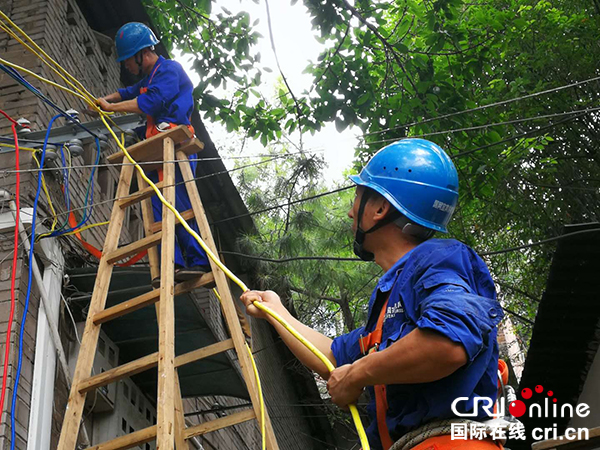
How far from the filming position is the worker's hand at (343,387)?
6.98 feet

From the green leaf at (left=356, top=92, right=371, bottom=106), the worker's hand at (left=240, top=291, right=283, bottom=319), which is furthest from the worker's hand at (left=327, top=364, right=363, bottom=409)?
the green leaf at (left=356, top=92, right=371, bottom=106)

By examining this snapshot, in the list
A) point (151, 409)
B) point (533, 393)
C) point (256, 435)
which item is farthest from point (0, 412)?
point (256, 435)

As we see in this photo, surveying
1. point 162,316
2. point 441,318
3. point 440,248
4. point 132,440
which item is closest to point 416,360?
point 441,318

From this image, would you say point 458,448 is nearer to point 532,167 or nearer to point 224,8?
point 224,8

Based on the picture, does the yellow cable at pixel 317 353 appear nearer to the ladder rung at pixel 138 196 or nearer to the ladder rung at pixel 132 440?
the ladder rung at pixel 132 440

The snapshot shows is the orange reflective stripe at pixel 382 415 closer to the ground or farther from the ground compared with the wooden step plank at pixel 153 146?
closer to the ground

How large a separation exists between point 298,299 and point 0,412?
23.2ft

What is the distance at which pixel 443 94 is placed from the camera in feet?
26.5

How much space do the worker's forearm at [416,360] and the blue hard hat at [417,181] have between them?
2.41 feet

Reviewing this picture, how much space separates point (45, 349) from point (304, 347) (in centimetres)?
277

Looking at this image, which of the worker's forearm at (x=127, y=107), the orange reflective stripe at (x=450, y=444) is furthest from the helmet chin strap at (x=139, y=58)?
A: the orange reflective stripe at (x=450, y=444)

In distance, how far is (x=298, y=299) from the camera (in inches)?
433

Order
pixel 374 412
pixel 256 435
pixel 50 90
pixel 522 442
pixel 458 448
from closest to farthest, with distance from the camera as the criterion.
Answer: pixel 458 448
pixel 374 412
pixel 50 90
pixel 522 442
pixel 256 435

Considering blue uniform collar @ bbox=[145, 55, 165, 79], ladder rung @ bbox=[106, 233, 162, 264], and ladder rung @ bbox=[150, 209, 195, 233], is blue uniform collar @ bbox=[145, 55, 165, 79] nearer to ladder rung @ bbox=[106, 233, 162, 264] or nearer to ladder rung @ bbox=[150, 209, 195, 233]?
ladder rung @ bbox=[150, 209, 195, 233]
